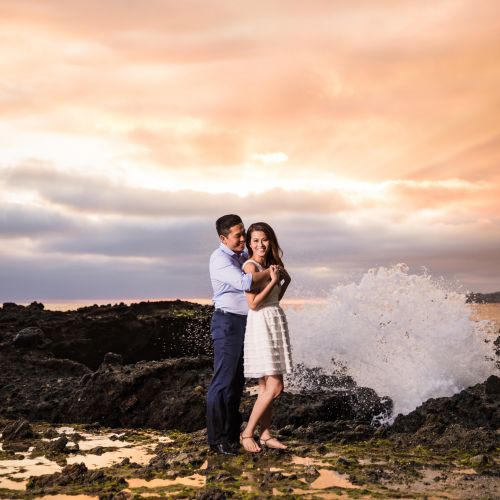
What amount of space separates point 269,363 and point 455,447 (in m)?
2.18

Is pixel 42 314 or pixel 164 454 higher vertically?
pixel 42 314

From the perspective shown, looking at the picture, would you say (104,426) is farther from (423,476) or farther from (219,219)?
(423,476)

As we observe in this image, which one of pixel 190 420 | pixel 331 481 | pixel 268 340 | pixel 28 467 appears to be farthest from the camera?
pixel 190 420

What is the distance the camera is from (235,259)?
21.0 feet

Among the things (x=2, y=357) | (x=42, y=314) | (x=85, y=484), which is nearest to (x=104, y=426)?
(x=85, y=484)

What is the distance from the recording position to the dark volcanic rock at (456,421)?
23.5ft

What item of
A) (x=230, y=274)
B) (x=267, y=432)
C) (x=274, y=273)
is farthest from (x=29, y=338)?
(x=274, y=273)

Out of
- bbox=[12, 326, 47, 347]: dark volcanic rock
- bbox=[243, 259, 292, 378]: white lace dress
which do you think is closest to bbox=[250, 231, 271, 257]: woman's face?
bbox=[243, 259, 292, 378]: white lace dress

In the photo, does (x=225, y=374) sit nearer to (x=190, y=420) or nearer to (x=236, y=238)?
(x=236, y=238)

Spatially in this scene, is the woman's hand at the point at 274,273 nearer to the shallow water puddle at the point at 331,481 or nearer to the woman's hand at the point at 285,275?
the woman's hand at the point at 285,275

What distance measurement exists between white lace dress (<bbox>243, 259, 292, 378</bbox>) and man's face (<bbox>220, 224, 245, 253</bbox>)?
0.64 feet

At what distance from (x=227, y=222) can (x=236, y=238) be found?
162mm

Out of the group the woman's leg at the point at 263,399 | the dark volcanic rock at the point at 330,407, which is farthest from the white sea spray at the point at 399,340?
the woman's leg at the point at 263,399

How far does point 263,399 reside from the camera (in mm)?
6320
